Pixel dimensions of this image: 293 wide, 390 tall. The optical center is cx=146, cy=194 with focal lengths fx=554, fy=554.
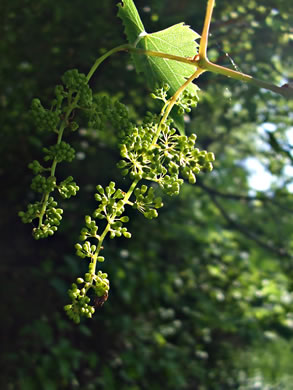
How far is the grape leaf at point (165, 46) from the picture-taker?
4.18ft

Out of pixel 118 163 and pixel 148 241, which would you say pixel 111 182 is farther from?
pixel 148 241

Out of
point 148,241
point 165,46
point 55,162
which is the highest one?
point 148,241

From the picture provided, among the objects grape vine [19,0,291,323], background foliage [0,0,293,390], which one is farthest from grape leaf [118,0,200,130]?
background foliage [0,0,293,390]

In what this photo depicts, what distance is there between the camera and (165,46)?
1310 millimetres

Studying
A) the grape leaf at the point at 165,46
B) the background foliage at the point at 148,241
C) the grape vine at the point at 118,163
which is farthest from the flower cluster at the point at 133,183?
the background foliage at the point at 148,241

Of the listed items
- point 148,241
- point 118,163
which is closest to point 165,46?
point 118,163

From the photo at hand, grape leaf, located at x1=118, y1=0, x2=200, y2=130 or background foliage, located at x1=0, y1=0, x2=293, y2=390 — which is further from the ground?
background foliage, located at x1=0, y1=0, x2=293, y2=390

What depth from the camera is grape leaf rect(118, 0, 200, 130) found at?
4.18ft

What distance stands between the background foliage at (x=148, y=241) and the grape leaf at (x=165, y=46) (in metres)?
1.07

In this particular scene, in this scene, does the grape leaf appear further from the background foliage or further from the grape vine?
the background foliage

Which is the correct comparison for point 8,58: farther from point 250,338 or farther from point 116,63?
point 250,338

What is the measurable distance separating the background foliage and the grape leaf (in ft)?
3.50

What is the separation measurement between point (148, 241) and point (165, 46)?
3428 mm

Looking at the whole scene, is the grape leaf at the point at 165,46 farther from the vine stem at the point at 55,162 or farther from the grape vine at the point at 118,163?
the vine stem at the point at 55,162
